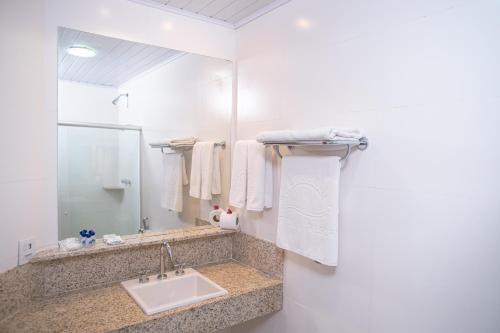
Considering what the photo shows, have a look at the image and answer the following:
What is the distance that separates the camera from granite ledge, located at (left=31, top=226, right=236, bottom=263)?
154 cm

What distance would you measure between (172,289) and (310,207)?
0.93m

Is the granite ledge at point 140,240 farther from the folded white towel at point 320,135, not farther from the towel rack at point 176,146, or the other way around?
the folded white towel at point 320,135

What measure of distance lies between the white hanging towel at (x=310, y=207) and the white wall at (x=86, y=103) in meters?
1.01

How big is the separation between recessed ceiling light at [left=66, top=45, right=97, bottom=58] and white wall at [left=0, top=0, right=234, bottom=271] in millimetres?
85

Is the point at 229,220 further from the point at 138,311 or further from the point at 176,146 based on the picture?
the point at 138,311

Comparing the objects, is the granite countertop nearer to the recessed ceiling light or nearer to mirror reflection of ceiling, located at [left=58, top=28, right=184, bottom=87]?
mirror reflection of ceiling, located at [left=58, top=28, right=184, bottom=87]

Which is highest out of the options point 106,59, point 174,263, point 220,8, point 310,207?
point 220,8

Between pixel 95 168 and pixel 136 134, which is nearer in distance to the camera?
pixel 95 168

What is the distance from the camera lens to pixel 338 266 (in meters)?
1.50

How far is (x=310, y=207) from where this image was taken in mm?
1487

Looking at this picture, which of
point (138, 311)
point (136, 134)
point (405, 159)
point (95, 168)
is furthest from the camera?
point (136, 134)

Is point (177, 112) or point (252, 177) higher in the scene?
point (177, 112)

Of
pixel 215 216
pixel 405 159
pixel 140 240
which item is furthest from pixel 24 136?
pixel 405 159

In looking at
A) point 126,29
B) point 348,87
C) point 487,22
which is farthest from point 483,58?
point 126,29
